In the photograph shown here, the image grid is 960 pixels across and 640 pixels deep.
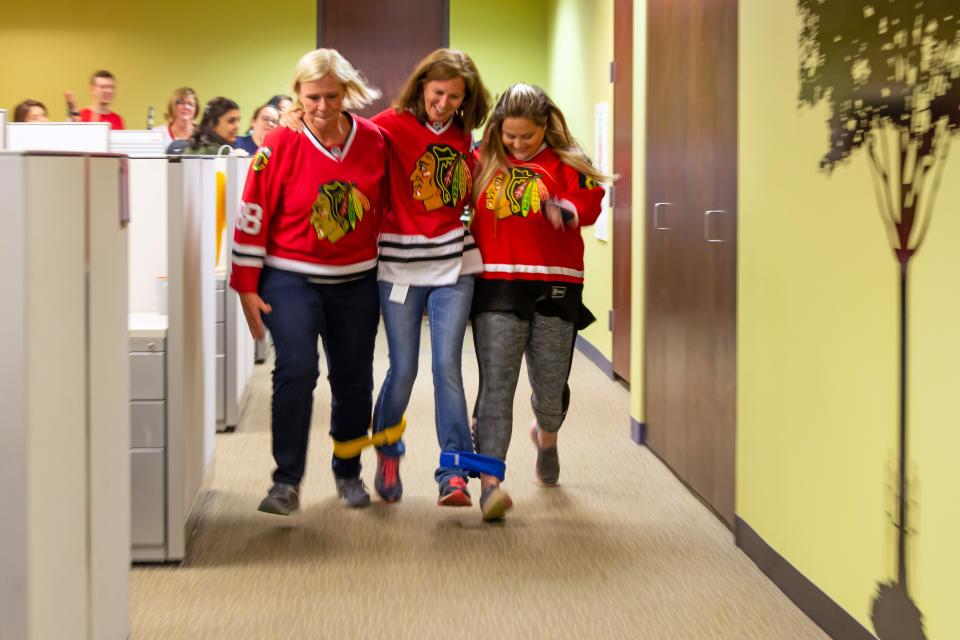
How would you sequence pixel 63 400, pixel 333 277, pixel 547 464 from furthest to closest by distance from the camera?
pixel 547 464, pixel 333 277, pixel 63 400

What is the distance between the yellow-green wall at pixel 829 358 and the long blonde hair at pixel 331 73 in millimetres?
1043

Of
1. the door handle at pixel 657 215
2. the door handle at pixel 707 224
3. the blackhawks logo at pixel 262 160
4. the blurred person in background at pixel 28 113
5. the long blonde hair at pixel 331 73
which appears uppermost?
the blurred person in background at pixel 28 113

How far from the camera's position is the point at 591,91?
7.09 metres

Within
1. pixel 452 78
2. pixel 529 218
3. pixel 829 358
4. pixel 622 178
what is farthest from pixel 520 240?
pixel 622 178

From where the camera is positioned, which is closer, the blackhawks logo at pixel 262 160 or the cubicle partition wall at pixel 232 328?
the blackhawks logo at pixel 262 160

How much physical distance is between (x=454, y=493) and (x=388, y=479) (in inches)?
14.2

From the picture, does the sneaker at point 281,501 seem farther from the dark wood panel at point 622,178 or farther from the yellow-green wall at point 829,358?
the dark wood panel at point 622,178

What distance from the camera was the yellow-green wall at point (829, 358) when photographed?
213 cm

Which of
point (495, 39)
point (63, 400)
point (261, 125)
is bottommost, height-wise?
point (63, 400)

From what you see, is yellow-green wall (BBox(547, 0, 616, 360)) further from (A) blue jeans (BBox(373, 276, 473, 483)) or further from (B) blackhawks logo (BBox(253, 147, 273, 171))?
(B) blackhawks logo (BBox(253, 147, 273, 171))

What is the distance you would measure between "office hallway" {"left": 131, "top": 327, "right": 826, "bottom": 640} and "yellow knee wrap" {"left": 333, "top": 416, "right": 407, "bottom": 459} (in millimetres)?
179

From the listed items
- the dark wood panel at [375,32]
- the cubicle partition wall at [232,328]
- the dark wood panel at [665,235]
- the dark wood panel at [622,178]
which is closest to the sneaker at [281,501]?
the dark wood panel at [665,235]

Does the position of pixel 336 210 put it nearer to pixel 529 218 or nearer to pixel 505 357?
pixel 529 218

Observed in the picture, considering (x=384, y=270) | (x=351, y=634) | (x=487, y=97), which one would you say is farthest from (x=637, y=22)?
(x=351, y=634)
